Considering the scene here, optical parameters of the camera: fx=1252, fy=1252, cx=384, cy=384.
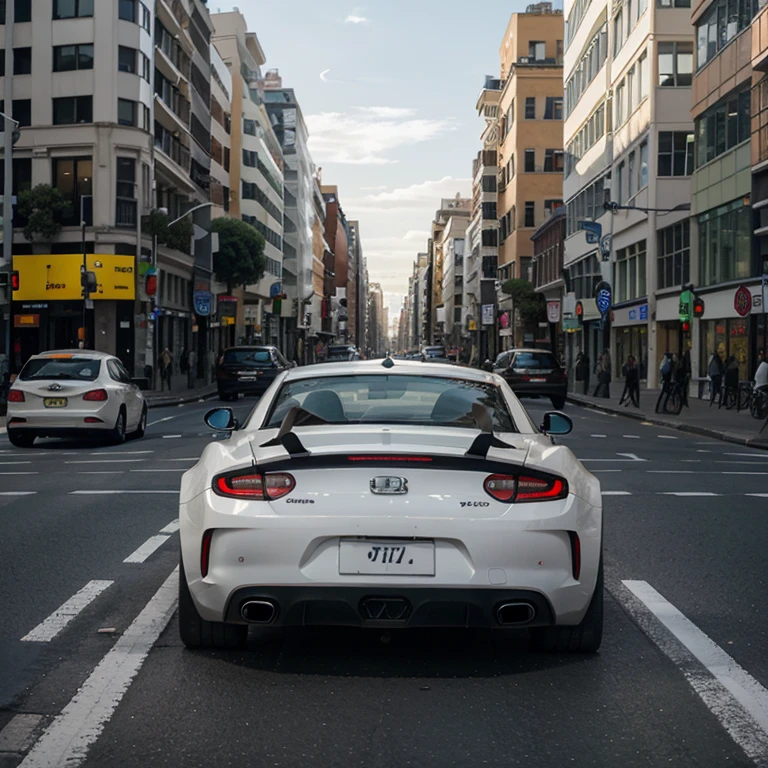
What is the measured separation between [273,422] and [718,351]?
35.4 m

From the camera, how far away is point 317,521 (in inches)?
203

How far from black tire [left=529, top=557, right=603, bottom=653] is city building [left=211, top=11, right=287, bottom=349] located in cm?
7162

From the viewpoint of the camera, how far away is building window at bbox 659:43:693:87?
49406mm

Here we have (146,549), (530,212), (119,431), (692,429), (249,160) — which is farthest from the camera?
(530,212)

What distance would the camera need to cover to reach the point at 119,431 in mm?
20531

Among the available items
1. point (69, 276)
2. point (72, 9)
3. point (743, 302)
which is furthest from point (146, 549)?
point (72, 9)

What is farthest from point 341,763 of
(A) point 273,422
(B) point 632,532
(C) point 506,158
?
(C) point 506,158

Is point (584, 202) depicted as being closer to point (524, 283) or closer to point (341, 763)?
point (524, 283)

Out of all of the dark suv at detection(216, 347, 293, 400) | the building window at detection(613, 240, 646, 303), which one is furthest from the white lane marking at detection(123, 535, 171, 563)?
the building window at detection(613, 240, 646, 303)

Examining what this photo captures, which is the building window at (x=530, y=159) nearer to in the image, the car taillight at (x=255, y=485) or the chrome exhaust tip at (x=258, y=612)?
the car taillight at (x=255, y=485)

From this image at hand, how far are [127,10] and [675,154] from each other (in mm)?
23095

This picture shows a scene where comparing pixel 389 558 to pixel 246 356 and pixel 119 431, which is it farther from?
pixel 246 356

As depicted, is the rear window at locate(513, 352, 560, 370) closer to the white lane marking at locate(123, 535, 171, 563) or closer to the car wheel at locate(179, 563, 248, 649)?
the white lane marking at locate(123, 535, 171, 563)

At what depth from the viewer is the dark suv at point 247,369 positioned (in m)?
38.1
